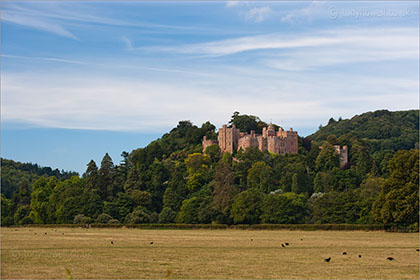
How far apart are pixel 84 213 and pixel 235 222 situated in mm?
25400

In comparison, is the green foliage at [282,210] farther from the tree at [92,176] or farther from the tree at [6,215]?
the tree at [6,215]

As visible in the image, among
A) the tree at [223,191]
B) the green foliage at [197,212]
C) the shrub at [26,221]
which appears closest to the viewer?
the green foliage at [197,212]

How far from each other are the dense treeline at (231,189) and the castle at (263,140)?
2955 millimetres

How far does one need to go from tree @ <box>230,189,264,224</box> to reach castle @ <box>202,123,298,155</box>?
5942 cm

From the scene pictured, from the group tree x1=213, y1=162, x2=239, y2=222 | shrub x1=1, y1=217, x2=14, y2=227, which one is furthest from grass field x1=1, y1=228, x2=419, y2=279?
shrub x1=1, y1=217, x2=14, y2=227

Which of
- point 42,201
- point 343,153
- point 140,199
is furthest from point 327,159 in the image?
point 42,201

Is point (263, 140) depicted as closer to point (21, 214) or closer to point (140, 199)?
point (140, 199)

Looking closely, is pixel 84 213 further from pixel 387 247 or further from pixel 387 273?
pixel 387 273

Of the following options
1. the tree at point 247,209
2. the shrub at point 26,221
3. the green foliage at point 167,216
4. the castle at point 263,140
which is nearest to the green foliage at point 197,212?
the green foliage at point 167,216

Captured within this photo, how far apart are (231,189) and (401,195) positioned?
45566mm

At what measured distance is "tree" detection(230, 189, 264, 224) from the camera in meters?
87.6

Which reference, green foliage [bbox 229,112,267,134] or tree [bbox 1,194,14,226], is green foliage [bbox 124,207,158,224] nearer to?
tree [bbox 1,194,14,226]

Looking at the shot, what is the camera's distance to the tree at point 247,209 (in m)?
87.6

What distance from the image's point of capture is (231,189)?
344ft
